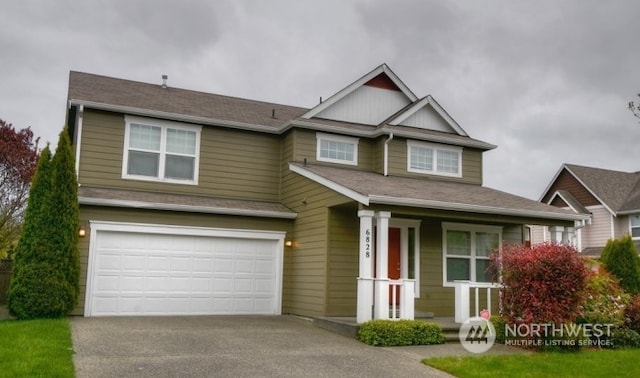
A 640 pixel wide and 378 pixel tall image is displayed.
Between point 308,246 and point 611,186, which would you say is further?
point 611,186

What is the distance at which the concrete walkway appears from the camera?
7.76 m

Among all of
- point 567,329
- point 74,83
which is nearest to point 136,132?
point 74,83

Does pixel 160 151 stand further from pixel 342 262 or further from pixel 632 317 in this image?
pixel 632 317

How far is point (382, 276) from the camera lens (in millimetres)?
11250

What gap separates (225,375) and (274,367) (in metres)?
0.84

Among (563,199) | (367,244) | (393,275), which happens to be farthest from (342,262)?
(563,199)

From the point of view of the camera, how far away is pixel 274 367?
318 inches

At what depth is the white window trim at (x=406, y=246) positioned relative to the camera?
46.6 feet

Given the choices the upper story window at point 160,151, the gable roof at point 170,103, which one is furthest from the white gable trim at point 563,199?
the upper story window at point 160,151

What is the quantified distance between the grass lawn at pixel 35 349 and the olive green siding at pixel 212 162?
4240mm

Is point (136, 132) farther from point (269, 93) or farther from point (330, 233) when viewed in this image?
point (269, 93)

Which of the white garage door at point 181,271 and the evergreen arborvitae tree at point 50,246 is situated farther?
the white garage door at point 181,271

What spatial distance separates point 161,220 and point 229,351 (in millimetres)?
5392

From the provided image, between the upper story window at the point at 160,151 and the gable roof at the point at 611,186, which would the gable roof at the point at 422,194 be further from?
the gable roof at the point at 611,186
